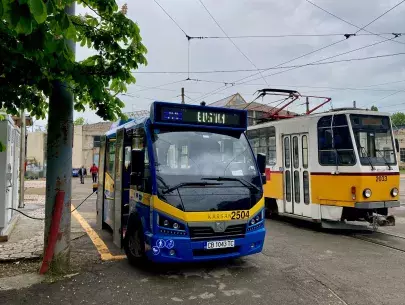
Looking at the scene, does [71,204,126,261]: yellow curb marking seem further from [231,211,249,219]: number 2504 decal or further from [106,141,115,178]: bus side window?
[231,211,249,219]: number 2504 decal

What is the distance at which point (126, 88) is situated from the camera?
653 cm

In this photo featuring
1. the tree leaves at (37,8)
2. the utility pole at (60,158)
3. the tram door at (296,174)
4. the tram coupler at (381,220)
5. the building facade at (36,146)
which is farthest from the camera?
the building facade at (36,146)

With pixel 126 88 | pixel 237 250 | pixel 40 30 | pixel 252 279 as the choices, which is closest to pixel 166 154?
pixel 126 88

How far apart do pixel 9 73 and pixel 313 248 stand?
6145 mm

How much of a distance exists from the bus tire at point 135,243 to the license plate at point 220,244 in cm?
105

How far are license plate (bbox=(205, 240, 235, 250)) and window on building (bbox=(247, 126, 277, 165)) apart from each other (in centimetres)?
575

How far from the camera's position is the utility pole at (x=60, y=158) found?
6.14 m

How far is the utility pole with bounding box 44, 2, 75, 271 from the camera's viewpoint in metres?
6.14

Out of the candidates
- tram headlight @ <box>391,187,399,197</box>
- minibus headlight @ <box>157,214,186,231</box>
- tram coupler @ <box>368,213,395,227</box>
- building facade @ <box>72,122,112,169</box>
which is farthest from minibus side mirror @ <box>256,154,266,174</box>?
building facade @ <box>72,122,112,169</box>

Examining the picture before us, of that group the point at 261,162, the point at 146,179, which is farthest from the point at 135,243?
the point at 261,162

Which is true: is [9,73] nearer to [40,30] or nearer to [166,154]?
[40,30]

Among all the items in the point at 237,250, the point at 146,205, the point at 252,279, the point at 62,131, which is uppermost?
the point at 62,131

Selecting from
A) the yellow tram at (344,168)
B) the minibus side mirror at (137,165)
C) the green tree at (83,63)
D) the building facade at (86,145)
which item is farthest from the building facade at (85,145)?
the minibus side mirror at (137,165)

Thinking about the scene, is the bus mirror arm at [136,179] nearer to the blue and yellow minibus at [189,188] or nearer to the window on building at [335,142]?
the blue and yellow minibus at [189,188]
